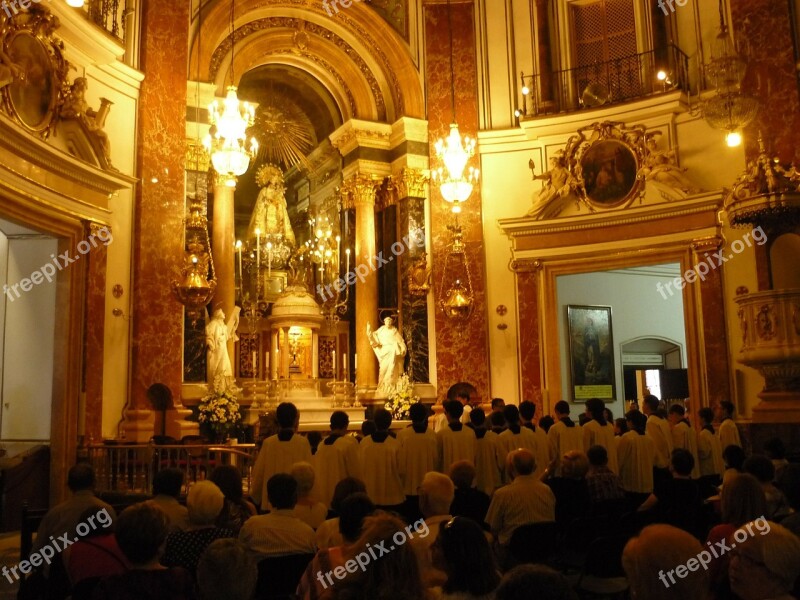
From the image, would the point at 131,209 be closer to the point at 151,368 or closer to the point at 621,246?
the point at 151,368

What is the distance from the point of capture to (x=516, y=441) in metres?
8.55

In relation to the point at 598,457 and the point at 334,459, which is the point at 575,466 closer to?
the point at 598,457

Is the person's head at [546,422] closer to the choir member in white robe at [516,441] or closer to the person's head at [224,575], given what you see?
the choir member in white robe at [516,441]

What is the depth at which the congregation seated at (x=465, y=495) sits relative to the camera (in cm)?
606

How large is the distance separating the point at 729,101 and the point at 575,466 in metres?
8.27

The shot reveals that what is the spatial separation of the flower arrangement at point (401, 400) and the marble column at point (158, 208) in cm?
430

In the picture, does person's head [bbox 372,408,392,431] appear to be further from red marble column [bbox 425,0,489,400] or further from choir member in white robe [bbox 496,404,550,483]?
red marble column [bbox 425,0,489,400]

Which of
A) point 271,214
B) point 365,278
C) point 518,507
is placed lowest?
point 518,507

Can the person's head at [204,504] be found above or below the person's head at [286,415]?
below

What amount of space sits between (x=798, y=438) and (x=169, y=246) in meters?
10.4

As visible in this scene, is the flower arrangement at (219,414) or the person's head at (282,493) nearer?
the person's head at (282,493)

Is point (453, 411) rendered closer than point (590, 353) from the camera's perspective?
Yes

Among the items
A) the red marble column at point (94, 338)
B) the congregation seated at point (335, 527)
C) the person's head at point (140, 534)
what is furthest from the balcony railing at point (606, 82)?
Result: the person's head at point (140, 534)

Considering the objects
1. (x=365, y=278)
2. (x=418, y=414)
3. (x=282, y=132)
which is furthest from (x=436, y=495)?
(x=282, y=132)
